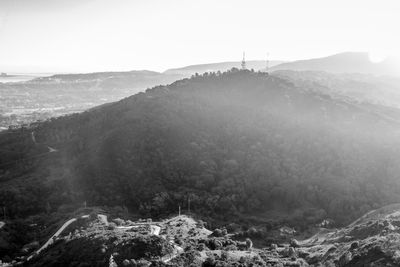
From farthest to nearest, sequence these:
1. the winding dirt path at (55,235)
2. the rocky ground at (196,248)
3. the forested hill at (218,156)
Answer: the forested hill at (218,156) < the winding dirt path at (55,235) < the rocky ground at (196,248)

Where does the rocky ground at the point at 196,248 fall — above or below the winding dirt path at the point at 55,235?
above

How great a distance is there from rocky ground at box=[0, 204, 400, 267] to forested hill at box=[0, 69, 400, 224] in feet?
57.0

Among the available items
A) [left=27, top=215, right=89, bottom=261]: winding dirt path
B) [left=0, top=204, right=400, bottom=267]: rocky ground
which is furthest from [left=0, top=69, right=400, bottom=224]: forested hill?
[left=0, top=204, right=400, bottom=267]: rocky ground

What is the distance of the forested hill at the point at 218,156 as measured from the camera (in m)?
84.4

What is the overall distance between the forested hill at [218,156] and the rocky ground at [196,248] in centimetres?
1737

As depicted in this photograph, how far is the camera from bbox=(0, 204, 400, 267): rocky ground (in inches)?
1767

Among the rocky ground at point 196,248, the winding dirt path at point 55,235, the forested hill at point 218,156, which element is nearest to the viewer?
the rocky ground at point 196,248

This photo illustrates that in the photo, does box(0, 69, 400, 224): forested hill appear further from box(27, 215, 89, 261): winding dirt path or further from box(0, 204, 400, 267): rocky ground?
box(0, 204, 400, 267): rocky ground

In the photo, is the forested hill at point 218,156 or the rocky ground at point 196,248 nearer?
the rocky ground at point 196,248

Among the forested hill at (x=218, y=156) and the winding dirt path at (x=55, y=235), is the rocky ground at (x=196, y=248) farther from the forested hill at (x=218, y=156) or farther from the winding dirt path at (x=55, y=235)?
the forested hill at (x=218, y=156)

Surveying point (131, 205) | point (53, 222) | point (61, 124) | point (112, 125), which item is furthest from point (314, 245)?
point (61, 124)

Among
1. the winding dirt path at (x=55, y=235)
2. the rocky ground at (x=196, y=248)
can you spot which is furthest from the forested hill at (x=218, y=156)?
the rocky ground at (x=196, y=248)

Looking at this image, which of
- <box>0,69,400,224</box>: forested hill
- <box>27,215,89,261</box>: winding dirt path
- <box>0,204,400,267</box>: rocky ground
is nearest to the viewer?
<box>0,204,400,267</box>: rocky ground

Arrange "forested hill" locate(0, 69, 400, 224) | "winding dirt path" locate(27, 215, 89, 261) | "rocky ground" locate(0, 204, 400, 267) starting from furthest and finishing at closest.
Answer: "forested hill" locate(0, 69, 400, 224) < "winding dirt path" locate(27, 215, 89, 261) < "rocky ground" locate(0, 204, 400, 267)
